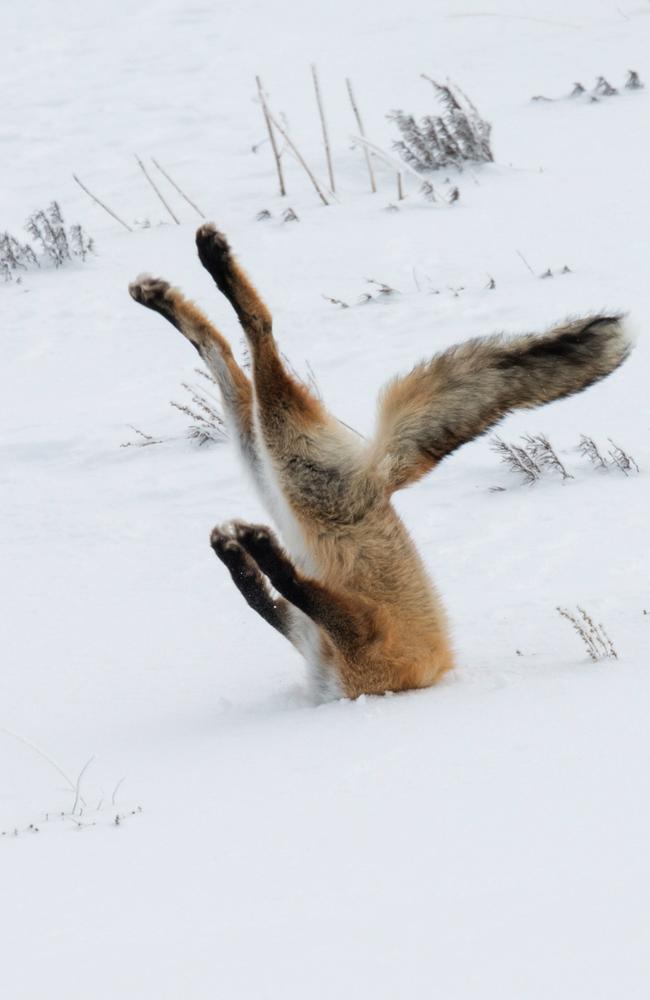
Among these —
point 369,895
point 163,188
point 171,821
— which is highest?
point 369,895

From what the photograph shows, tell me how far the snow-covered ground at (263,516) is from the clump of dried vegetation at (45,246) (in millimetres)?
122

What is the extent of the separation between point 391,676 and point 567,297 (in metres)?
3.82

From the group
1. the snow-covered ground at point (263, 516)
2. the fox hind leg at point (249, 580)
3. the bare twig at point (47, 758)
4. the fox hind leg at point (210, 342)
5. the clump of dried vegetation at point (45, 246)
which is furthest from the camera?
the clump of dried vegetation at point (45, 246)

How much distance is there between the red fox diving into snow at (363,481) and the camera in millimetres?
3965

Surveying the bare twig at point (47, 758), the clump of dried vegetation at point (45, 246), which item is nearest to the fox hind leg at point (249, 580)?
the bare twig at point (47, 758)

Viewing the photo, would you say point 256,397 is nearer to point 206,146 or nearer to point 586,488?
point 586,488

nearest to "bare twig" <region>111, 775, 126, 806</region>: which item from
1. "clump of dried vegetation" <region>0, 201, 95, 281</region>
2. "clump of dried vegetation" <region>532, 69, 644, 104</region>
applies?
"clump of dried vegetation" <region>0, 201, 95, 281</region>

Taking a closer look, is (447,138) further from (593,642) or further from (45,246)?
(593,642)

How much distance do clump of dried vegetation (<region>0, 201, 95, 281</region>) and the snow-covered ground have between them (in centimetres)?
12

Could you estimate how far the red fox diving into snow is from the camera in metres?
3.96

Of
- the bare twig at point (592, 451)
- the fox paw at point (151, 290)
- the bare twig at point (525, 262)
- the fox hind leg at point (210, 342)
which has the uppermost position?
the fox paw at point (151, 290)

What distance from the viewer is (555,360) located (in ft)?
12.8

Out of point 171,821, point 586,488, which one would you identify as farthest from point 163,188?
point 171,821

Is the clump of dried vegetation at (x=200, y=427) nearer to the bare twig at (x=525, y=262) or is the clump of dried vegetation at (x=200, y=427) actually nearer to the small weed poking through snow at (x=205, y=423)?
the small weed poking through snow at (x=205, y=423)
